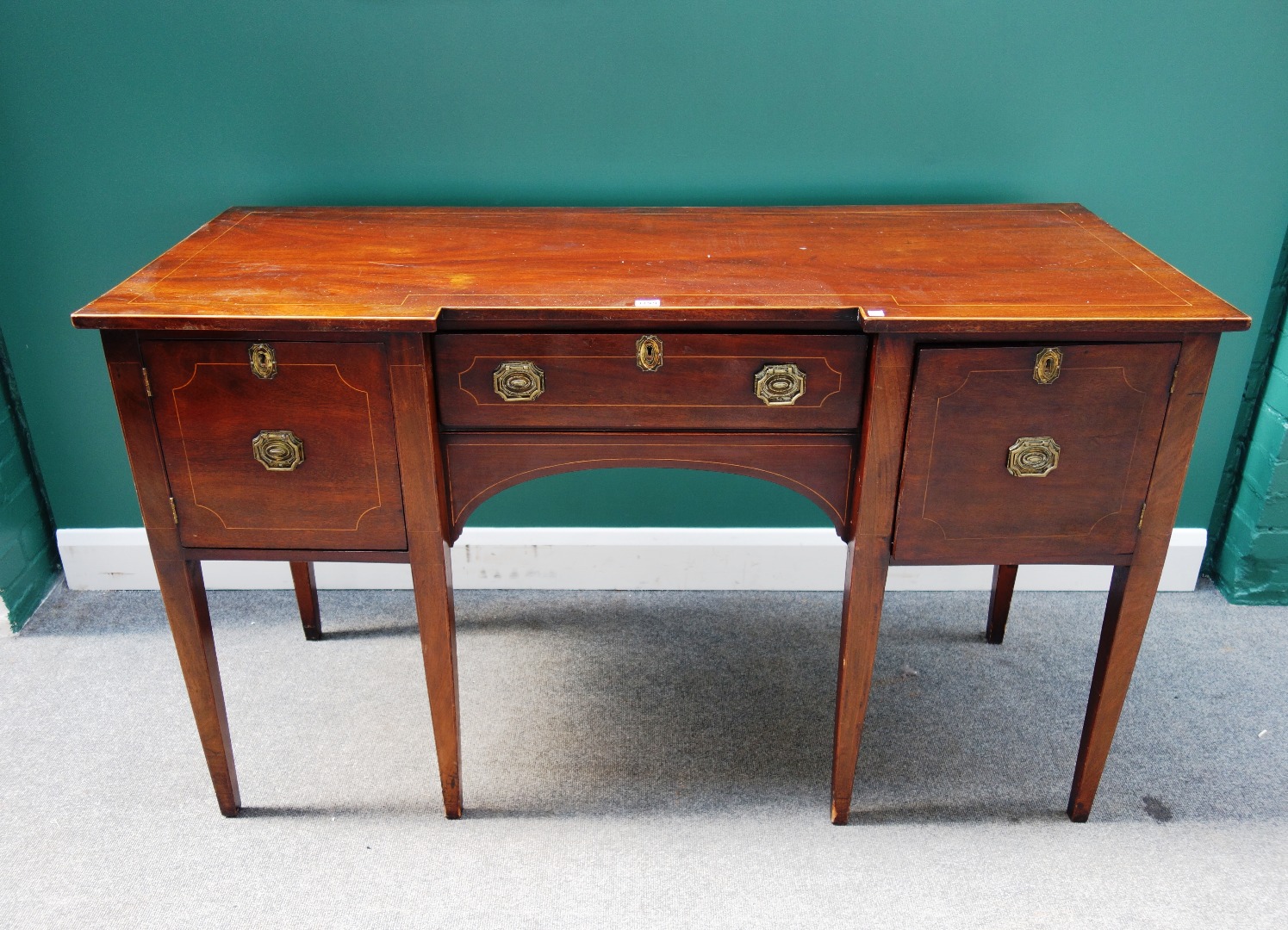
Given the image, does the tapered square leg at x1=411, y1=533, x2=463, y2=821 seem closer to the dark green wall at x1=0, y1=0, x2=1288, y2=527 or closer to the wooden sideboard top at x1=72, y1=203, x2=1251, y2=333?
the wooden sideboard top at x1=72, y1=203, x2=1251, y2=333

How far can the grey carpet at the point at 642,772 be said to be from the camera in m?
1.51

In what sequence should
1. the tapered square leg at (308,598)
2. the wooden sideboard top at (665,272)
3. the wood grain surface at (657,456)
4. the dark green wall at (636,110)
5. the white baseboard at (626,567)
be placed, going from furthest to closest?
the white baseboard at (626,567), the tapered square leg at (308,598), the dark green wall at (636,110), the wood grain surface at (657,456), the wooden sideboard top at (665,272)

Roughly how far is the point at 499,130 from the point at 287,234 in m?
0.46

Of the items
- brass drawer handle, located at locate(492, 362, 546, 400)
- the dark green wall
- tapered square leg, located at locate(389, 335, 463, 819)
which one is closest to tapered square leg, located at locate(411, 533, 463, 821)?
tapered square leg, located at locate(389, 335, 463, 819)

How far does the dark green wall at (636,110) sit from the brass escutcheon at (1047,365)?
2.24ft

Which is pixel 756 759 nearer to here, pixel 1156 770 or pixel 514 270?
pixel 1156 770

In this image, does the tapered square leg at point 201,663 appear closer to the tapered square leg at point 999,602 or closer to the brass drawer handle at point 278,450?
the brass drawer handle at point 278,450

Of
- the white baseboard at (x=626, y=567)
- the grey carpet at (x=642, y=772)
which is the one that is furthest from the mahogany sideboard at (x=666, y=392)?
the white baseboard at (x=626, y=567)

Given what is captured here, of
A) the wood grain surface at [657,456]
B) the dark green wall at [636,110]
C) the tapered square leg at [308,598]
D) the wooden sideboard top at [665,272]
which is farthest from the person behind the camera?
the tapered square leg at [308,598]

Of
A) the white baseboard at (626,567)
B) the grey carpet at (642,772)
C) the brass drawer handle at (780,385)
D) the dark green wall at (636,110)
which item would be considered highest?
the dark green wall at (636,110)

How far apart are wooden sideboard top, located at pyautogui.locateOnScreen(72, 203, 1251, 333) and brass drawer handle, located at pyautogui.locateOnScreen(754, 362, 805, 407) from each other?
0.21 ft

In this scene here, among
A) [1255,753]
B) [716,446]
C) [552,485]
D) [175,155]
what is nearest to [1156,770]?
[1255,753]

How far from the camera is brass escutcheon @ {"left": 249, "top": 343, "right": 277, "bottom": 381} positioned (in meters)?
1.29

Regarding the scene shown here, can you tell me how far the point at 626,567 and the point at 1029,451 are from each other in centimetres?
106
